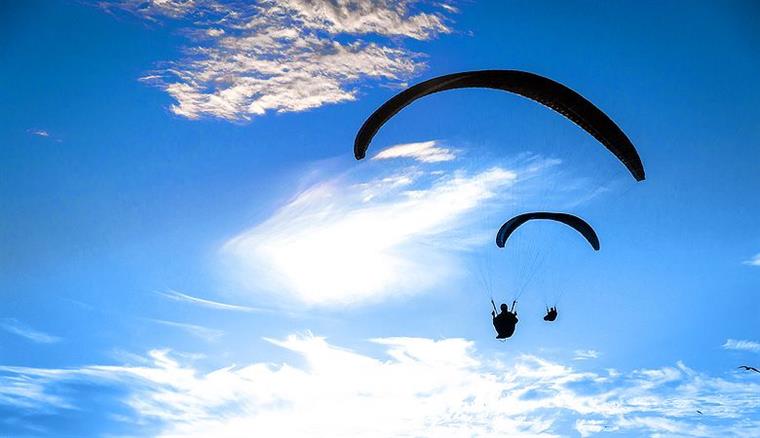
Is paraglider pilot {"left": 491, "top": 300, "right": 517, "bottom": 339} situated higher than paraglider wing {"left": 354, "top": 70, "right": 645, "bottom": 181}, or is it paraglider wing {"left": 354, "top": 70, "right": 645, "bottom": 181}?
paraglider wing {"left": 354, "top": 70, "right": 645, "bottom": 181}

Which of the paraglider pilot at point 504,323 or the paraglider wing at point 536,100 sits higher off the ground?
the paraglider wing at point 536,100

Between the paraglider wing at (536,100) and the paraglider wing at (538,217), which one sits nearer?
the paraglider wing at (536,100)

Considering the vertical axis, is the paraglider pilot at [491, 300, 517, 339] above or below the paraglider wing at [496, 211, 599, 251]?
below

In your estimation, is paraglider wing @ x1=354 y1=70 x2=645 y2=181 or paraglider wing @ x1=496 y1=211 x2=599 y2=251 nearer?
paraglider wing @ x1=354 y1=70 x2=645 y2=181

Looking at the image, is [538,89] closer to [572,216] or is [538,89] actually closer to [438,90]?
[438,90]

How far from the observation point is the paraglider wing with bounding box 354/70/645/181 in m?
19.3

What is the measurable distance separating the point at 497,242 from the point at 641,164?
27.7 ft

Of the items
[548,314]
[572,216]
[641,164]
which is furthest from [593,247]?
[641,164]

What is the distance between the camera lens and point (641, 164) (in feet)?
66.5

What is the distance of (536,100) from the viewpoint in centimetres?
2011

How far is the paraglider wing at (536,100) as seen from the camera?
19297 millimetres

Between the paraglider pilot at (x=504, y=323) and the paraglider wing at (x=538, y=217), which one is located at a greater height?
the paraglider wing at (x=538, y=217)

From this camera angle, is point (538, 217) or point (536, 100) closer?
point (536, 100)

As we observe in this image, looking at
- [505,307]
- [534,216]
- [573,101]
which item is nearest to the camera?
[573,101]
